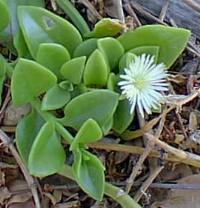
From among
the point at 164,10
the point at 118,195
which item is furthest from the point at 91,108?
the point at 164,10

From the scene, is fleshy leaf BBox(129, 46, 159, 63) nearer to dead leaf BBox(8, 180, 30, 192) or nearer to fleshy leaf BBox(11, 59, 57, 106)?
fleshy leaf BBox(11, 59, 57, 106)

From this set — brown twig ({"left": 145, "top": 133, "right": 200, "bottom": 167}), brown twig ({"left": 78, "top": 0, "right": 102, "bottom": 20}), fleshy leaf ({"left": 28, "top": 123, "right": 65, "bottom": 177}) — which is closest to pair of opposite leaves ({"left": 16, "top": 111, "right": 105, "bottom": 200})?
fleshy leaf ({"left": 28, "top": 123, "right": 65, "bottom": 177})

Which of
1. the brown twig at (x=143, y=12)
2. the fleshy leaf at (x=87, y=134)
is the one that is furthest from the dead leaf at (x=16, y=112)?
the brown twig at (x=143, y=12)

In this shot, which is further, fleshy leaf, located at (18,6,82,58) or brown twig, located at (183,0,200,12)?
brown twig, located at (183,0,200,12)

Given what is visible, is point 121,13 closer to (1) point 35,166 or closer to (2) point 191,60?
(2) point 191,60

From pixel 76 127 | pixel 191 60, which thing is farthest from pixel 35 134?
pixel 191 60

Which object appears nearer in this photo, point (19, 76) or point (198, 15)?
point (19, 76)
